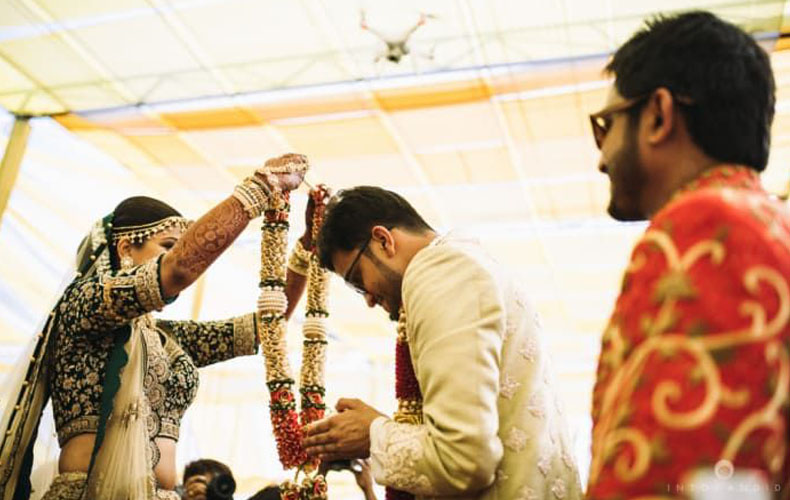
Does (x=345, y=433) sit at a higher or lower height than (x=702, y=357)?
lower

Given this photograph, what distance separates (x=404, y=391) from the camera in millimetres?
1776

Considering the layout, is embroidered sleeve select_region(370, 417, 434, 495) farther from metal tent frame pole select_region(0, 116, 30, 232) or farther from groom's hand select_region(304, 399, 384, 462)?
metal tent frame pole select_region(0, 116, 30, 232)

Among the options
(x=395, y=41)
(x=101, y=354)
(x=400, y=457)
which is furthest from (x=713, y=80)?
(x=395, y=41)

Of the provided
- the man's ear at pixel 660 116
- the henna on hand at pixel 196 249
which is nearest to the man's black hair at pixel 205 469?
the henna on hand at pixel 196 249

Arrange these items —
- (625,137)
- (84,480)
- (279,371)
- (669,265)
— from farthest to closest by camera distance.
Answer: (279,371) < (84,480) < (625,137) < (669,265)

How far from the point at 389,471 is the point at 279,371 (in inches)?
34.6

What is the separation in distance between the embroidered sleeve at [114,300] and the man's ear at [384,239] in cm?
73

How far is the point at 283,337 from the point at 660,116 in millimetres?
1500

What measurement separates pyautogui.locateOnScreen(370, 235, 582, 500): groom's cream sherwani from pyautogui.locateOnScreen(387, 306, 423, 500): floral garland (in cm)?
14

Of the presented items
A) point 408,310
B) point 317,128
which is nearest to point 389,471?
point 408,310

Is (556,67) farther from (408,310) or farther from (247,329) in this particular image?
(408,310)

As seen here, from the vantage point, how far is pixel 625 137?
1.12m

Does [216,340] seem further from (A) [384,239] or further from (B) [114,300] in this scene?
(A) [384,239]

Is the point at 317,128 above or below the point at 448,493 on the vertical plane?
above
